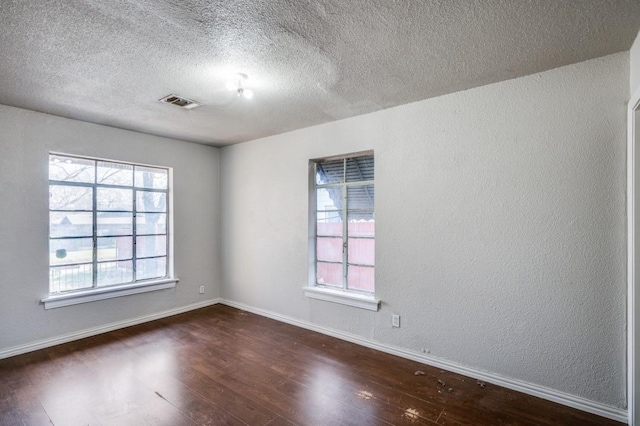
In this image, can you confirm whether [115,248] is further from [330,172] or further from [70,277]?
[330,172]

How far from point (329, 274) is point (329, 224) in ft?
2.12

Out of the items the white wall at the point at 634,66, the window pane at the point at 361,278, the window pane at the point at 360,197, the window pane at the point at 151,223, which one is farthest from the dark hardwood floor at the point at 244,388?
the white wall at the point at 634,66

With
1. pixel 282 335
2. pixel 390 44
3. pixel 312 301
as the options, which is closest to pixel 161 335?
pixel 282 335

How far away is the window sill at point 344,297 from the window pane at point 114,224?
258cm

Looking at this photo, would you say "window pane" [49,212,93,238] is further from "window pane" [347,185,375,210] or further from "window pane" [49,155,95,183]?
"window pane" [347,185,375,210]

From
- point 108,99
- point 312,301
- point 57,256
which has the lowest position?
point 312,301

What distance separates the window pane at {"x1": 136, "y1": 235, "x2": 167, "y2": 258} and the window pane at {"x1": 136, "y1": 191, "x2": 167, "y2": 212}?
0.41 m

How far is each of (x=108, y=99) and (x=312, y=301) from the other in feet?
10.3

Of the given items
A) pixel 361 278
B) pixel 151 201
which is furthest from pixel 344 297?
pixel 151 201

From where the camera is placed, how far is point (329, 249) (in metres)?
4.04

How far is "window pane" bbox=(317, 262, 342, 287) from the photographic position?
391 cm

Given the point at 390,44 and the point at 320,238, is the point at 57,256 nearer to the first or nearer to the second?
the point at 320,238

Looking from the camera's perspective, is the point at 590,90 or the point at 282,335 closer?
the point at 590,90

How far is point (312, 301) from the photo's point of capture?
398 cm
